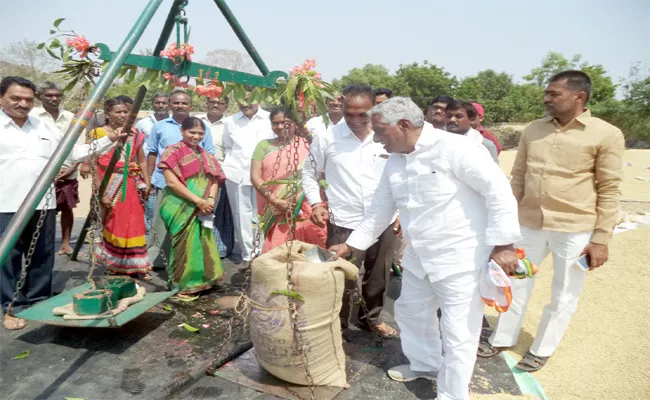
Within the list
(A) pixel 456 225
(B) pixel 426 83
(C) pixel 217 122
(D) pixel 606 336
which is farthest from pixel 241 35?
(B) pixel 426 83

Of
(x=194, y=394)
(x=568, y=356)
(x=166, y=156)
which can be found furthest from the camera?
(x=166, y=156)

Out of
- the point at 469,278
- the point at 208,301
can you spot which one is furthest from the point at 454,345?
the point at 208,301

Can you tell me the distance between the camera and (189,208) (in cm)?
450

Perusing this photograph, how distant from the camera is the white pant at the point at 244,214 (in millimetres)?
5641

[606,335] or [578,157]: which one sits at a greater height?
[578,157]

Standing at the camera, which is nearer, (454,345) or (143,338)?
(454,345)

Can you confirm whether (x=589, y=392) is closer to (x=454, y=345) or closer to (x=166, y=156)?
(x=454, y=345)

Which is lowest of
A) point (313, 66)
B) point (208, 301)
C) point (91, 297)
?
point (208, 301)

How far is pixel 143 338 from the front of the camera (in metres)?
3.67

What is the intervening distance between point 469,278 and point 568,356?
1889 millimetres

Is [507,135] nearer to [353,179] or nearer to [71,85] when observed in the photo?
[353,179]

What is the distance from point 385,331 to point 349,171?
1.41m

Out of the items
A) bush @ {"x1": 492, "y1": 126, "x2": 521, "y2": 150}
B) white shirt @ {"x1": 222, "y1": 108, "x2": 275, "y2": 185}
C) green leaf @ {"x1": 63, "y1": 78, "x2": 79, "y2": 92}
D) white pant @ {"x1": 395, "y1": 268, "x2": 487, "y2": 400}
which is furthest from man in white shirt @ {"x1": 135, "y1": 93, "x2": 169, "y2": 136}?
bush @ {"x1": 492, "y1": 126, "x2": 521, "y2": 150}

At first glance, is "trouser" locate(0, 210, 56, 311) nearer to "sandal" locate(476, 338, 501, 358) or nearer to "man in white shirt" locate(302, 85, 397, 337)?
"man in white shirt" locate(302, 85, 397, 337)
